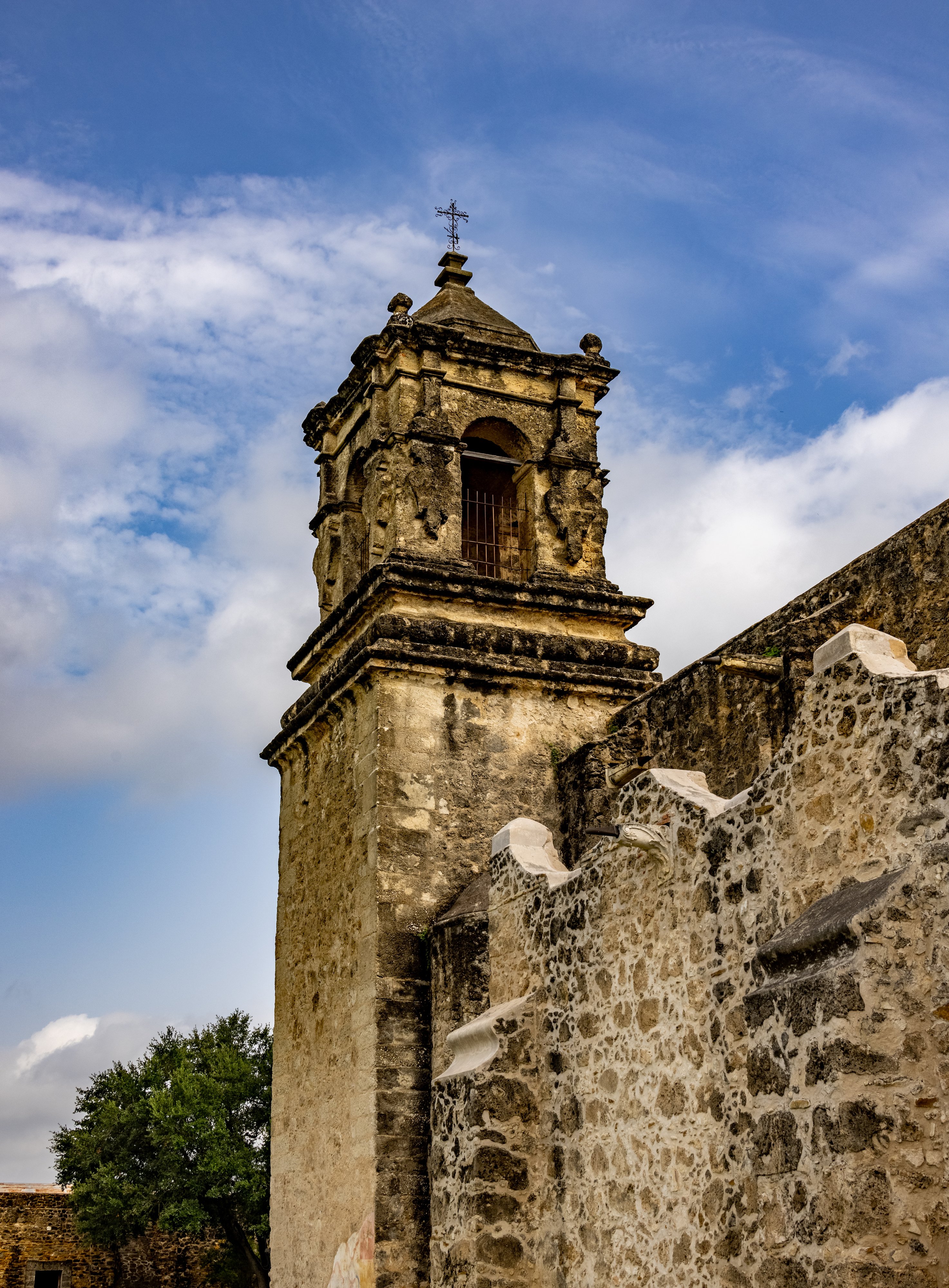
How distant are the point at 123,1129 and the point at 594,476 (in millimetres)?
13712

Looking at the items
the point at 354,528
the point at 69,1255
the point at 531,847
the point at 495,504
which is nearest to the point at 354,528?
the point at 354,528

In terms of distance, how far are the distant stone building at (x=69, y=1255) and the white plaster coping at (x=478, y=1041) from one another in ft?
49.4

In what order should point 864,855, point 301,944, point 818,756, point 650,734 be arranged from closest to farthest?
point 864,855
point 818,756
point 650,734
point 301,944

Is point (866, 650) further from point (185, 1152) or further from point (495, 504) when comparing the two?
point (185, 1152)

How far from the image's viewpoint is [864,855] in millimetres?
4738

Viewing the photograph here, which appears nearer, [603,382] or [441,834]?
[441,834]

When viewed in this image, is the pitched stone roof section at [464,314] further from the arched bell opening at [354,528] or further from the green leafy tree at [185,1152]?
the green leafy tree at [185,1152]

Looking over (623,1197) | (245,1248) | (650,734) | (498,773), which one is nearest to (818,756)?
(623,1197)

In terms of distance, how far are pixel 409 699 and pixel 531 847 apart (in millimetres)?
2368

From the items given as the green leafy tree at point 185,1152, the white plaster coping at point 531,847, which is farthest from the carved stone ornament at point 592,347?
the green leafy tree at point 185,1152

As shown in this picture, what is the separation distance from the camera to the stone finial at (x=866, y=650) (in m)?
4.91

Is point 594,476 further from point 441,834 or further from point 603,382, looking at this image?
point 441,834

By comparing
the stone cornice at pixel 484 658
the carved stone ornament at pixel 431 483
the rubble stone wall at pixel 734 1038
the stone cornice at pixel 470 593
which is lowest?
the rubble stone wall at pixel 734 1038

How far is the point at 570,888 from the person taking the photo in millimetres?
6988
